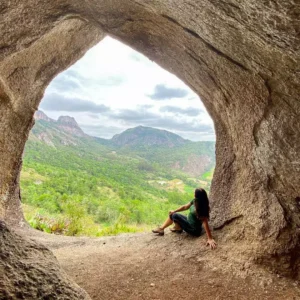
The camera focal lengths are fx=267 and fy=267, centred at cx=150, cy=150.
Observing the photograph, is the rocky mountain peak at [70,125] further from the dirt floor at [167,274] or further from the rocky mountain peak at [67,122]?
the dirt floor at [167,274]

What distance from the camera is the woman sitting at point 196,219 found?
6.58 meters

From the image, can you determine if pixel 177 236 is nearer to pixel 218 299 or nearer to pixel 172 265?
pixel 172 265

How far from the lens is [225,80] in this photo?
18.0ft

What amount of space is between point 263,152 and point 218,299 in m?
2.75

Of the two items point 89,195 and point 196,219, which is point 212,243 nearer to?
point 196,219

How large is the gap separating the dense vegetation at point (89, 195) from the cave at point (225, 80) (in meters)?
3.62

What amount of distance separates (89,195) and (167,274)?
4018 centimetres

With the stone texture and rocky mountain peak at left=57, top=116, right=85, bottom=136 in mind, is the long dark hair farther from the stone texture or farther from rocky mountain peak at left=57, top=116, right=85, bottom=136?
rocky mountain peak at left=57, top=116, right=85, bottom=136

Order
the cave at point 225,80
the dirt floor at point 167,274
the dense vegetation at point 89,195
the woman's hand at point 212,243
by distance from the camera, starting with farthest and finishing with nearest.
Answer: the dense vegetation at point 89,195 < the woman's hand at point 212,243 < the dirt floor at point 167,274 < the cave at point 225,80

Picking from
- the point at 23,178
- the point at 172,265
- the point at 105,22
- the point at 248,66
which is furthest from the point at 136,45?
the point at 23,178

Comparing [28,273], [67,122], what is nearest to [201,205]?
[28,273]

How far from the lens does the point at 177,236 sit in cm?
736

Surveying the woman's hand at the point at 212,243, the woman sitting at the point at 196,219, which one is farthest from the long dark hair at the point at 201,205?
the woman's hand at the point at 212,243

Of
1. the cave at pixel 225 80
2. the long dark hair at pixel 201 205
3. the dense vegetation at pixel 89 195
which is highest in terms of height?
the cave at pixel 225 80
